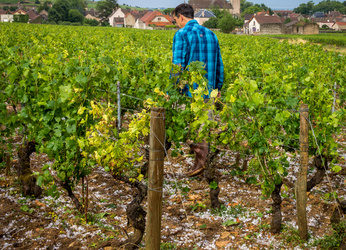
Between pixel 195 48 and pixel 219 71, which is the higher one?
pixel 195 48

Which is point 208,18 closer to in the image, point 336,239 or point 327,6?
point 336,239

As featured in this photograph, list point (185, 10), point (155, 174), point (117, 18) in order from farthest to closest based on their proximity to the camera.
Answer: point (117, 18)
point (185, 10)
point (155, 174)

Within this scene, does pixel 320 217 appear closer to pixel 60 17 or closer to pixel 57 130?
pixel 57 130

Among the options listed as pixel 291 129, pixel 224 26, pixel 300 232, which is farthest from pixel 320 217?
pixel 224 26

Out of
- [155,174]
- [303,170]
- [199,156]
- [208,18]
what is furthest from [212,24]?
[155,174]

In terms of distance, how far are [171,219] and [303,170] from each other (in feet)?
5.46

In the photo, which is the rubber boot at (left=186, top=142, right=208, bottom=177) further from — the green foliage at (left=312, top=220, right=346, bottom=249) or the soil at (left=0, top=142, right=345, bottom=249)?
the green foliage at (left=312, top=220, right=346, bottom=249)

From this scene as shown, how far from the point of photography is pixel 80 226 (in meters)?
4.17

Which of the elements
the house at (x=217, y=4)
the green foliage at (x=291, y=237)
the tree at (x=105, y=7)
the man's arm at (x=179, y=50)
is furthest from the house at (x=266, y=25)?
the green foliage at (x=291, y=237)

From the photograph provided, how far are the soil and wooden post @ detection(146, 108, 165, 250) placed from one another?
1.78 feet

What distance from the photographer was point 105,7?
10888 centimetres

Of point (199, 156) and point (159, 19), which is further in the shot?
point (159, 19)

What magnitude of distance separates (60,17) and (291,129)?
3309 inches

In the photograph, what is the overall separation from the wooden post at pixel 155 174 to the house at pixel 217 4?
379ft
